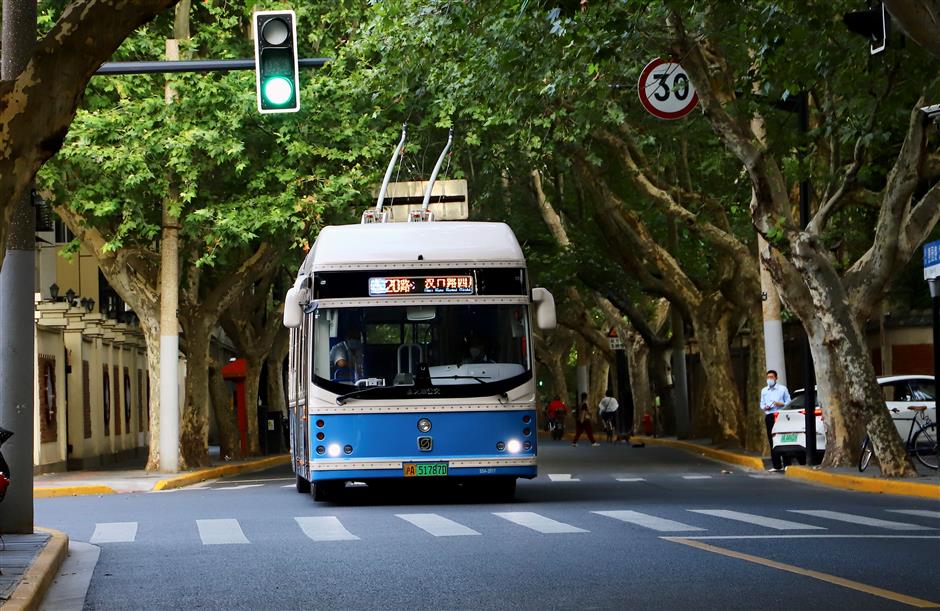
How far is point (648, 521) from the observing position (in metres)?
16.4

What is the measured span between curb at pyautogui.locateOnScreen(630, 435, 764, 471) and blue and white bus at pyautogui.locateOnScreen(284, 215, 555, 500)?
1122 centimetres

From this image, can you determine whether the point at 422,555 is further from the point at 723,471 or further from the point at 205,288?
the point at 205,288

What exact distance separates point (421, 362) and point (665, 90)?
24.5ft

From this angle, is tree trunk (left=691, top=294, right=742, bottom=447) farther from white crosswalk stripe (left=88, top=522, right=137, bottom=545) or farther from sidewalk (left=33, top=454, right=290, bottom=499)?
white crosswalk stripe (left=88, top=522, right=137, bottom=545)

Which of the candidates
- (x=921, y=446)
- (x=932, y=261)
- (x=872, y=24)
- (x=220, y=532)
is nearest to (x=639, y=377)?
(x=921, y=446)

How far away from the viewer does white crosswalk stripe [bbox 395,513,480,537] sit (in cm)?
1548

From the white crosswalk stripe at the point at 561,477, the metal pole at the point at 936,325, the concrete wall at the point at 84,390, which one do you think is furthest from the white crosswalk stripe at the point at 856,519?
the concrete wall at the point at 84,390

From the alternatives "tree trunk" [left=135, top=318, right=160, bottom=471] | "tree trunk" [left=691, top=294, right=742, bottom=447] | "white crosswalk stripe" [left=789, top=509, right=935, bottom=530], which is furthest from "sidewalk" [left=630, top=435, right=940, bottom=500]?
"tree trunk" [left=135, top=318, right=160, bottom=471]

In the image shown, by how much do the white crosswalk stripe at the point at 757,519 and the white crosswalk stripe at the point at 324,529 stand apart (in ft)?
12.4

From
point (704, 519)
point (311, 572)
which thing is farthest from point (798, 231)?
point (311, 572)

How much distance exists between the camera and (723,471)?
29.8 m

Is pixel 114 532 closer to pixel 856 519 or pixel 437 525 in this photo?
pixel 437 525

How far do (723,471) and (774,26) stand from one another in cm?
1122

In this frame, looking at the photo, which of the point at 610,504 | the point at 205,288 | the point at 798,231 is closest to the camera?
the point at 610,504
